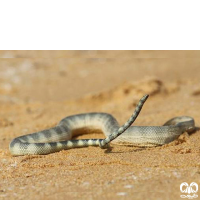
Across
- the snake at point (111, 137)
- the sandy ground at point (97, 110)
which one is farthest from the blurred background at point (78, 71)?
the snake at point (111, 137)

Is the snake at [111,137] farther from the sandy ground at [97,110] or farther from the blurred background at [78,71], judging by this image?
the blurred background at [78,71]

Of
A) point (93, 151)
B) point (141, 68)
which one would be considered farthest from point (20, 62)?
point (93, 151)

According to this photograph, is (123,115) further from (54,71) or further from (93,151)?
(54,71)

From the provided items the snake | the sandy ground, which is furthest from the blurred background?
the snake

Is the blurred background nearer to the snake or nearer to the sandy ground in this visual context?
the sandy ground

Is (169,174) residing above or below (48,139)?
below
